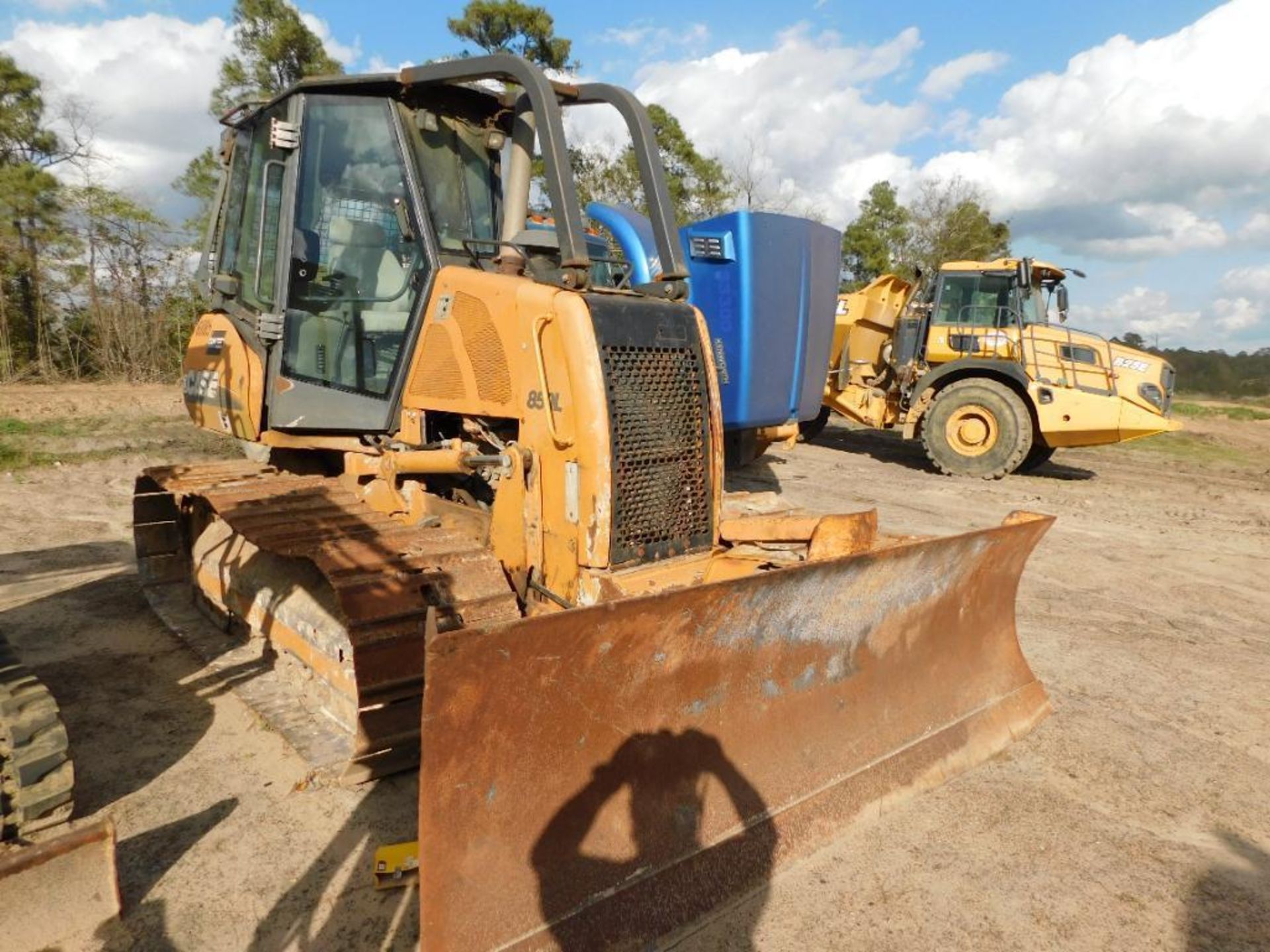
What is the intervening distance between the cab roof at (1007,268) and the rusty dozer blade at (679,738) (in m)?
8.90

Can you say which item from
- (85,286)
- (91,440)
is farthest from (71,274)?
(91,440)

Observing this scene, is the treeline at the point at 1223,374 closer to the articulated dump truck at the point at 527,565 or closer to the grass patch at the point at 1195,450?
the grass patch at the point at 1195,450

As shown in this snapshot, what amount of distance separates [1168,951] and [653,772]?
1591mm

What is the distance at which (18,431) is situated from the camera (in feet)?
31.9

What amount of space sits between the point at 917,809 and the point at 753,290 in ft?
13.4

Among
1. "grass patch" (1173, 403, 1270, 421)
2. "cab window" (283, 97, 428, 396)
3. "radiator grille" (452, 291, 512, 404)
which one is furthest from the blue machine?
"grass patch" (1173, 403, 1270, 421)

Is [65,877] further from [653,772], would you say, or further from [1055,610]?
[1055,610]

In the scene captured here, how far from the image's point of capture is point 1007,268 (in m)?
11.2

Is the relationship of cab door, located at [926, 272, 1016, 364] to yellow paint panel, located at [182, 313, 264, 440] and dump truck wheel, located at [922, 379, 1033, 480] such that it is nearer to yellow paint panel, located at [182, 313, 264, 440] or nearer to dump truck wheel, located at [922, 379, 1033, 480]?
dump truck wheel, located at [922, 379, 1033, 480]

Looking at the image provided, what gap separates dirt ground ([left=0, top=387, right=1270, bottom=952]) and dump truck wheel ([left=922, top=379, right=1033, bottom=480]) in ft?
14.8

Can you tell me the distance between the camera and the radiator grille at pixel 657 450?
10.1 feet

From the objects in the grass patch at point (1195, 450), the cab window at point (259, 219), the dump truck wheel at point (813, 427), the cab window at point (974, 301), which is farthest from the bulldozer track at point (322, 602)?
the grass patch at point (1195, 450)

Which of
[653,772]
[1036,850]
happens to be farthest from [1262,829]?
[653,772]

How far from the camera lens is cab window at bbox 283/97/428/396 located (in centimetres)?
384
